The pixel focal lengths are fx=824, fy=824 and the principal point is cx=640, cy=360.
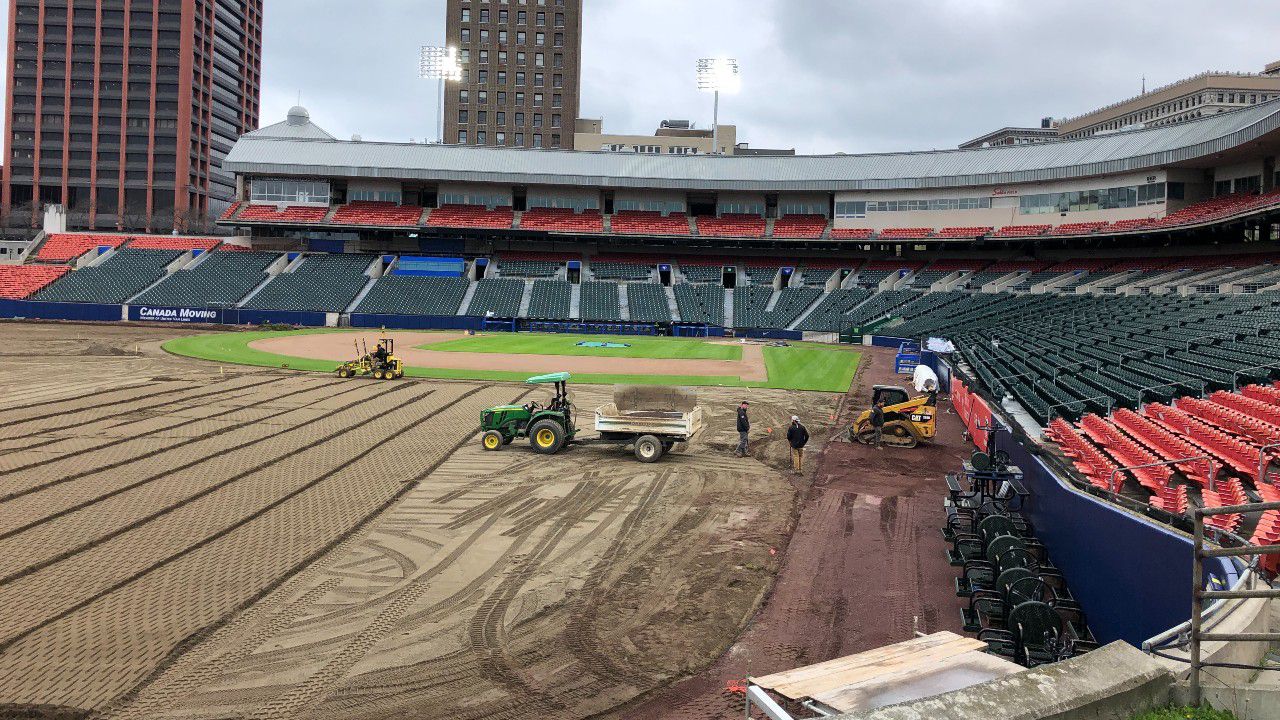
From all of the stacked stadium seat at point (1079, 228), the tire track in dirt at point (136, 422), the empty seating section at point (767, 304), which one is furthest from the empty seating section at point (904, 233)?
the tire track in dirt at point (136, 422)

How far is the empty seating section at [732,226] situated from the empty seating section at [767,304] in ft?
19.5

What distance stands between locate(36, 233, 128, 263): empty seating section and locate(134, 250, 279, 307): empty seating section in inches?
429

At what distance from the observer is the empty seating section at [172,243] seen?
3063 inches

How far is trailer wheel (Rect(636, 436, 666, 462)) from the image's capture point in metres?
21.3

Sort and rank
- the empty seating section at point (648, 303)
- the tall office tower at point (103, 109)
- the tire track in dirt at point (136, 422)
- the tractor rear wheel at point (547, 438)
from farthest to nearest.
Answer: the tall office tower at point (103, 109)
the empty seating section at point (648, 303)
the tractor rear wheel at point (547, 438)
the tire track in dirt at point (136, 422)

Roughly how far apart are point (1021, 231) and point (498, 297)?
44.4 m

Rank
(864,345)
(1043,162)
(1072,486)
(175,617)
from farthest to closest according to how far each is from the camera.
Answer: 1. (1043,162)
2. (864,345)
3. (1072,486)
4. (175,617)

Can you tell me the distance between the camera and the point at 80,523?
14320 mm

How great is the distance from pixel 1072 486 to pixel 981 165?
69.0m

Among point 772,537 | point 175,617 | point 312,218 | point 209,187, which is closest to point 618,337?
point 312,218

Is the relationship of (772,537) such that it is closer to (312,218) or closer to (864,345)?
(864,345)

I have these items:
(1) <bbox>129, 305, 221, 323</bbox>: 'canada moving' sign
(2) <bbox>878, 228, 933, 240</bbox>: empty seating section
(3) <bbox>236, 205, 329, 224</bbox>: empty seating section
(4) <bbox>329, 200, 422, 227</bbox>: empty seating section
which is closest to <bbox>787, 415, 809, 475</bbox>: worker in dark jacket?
(2) <bbox>878, 228, 933, 240</bbox>: empty seating section

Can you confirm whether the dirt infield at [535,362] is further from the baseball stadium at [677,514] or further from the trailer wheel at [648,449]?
the trailer wheel at [648,449]

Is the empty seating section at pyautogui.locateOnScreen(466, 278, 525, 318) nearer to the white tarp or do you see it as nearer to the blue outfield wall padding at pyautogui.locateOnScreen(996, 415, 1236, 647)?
the white tarp
